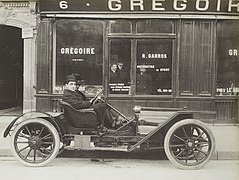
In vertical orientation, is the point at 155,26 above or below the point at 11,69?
above

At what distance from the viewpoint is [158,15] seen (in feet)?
16.5

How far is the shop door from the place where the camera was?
200 inches

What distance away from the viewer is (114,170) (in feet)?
16.8

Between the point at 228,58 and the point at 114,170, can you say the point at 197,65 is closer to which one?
the point at 228,58

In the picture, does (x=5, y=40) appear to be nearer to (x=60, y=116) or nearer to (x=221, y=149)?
(x=60, y=116)

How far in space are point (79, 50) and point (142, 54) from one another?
19.1 inches

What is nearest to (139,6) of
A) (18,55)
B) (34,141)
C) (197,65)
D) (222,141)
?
(197,65)

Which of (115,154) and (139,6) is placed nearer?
(139,6)

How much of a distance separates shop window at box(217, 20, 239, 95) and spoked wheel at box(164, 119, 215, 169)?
382 millimetres

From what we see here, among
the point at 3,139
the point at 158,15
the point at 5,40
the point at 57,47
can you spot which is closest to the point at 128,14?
the point at 158,15

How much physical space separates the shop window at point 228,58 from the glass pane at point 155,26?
0.38 meters

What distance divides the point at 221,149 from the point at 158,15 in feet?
3.72

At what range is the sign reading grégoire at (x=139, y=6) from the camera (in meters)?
4.95

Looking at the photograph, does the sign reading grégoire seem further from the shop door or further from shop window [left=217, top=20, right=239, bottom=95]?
the shop door
